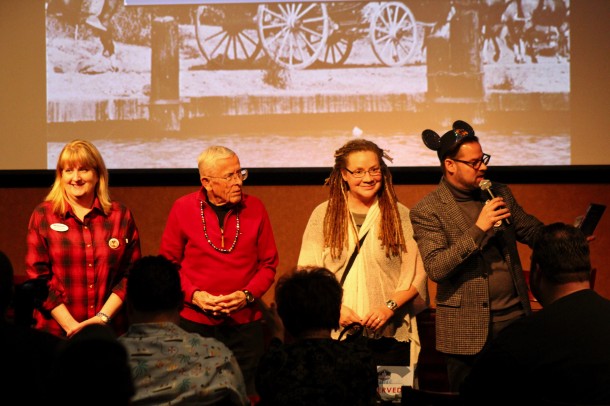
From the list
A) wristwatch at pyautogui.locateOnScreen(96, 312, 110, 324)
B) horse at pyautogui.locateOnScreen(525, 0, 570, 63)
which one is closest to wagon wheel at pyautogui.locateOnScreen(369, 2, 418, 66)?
horse at pyautogui.locateOnScreen(525, 0, 570, 63)

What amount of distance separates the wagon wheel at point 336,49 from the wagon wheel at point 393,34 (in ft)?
0.51

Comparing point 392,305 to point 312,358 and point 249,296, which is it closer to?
point 249,296

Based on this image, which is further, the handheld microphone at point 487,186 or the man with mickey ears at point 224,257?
the man with mickey ears at point 224,257

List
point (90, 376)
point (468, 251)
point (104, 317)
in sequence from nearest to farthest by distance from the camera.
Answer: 1. point (90, 376)
2. point (468, 251)
3. point (104, 317)

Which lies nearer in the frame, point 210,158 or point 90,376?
point 90,376

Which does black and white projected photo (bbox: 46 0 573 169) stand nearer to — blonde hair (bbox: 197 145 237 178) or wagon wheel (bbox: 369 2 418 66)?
wagon wheel (bbox: 369 2 418 66)

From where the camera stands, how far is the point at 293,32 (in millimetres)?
5320

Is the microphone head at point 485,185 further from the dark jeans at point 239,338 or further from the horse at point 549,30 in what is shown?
the horse at point 549,30

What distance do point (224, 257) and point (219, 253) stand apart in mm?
28

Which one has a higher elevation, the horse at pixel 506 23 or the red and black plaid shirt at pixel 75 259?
the horse at pixel 506 23

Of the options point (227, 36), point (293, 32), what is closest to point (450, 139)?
point (293, 32)

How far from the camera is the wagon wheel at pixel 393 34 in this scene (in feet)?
17.3

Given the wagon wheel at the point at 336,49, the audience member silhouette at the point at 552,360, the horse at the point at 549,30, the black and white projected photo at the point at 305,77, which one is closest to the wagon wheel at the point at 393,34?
the black and white projected photo at the point at 305,77

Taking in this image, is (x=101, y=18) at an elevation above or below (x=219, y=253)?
above
